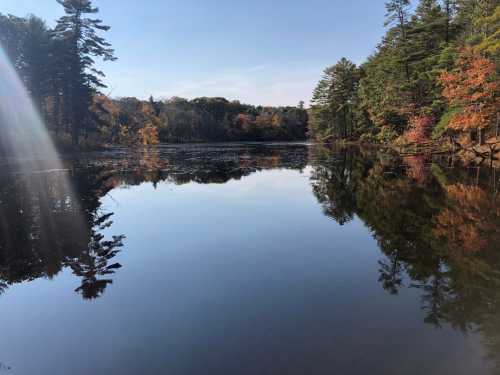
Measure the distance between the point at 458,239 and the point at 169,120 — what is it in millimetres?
88879

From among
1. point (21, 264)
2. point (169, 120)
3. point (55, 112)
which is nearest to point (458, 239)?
point (21, 264)

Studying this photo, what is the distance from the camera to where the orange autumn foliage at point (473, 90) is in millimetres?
23656

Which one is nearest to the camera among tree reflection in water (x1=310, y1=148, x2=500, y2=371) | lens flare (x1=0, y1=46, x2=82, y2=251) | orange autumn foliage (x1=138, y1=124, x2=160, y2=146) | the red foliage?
tree reflection in water (x1=310, y1=148, x2=500, y2=371)

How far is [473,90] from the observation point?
24891 millimetres

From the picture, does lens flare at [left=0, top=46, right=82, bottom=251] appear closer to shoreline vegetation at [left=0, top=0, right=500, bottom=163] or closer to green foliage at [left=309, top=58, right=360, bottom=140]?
shoreline vegetation at [left=0, top=0, right=500, bottom=163]

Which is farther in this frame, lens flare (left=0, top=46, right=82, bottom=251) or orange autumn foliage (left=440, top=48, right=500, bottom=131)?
orange autumn foliage (left=440, top=48, right=500, bottom=131)

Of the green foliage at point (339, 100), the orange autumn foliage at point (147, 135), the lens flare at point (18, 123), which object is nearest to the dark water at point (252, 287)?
the lens flare at point (18, 123)

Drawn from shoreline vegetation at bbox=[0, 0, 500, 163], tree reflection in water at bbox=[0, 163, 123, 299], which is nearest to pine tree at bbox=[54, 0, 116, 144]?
shoreline vegetation at bbox=[0, 0, 500, 163]

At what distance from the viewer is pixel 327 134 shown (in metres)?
71.7

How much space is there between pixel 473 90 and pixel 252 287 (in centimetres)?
2662

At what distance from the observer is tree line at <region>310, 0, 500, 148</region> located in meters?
24.5

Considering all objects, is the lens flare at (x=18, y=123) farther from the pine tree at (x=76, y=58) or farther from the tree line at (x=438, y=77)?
the tree line at (x=438, y=77)

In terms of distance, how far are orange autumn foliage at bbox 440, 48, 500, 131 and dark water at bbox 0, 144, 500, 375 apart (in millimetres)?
14514

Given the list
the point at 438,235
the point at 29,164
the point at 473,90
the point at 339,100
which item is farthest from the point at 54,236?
the point at 339,100
